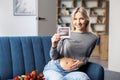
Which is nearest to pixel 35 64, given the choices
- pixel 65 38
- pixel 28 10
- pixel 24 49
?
pixel 24 49

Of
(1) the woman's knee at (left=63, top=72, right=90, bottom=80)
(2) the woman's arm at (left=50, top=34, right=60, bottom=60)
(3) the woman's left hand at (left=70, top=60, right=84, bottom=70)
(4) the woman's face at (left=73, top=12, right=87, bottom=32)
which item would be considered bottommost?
(1) the woman's knee at (left=63, top=72, right=90, bottom=80)

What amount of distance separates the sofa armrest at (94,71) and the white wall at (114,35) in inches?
101

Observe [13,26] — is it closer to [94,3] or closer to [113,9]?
[113,9]

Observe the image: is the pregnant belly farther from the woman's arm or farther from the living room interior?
the living room interior

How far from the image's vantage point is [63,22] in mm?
8281

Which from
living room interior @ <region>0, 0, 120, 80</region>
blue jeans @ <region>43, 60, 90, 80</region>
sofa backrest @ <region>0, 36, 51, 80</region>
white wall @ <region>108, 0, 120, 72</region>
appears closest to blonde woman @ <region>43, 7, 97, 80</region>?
blue jeans @ <region>43, 60, 90, 80</region>

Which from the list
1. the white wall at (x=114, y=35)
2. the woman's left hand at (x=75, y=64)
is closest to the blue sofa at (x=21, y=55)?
the woman's left hand at (x=75, y=64)

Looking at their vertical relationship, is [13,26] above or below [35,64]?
above

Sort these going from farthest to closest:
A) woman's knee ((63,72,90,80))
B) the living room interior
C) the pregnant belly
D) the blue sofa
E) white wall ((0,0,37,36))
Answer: white wall ((0,0,37,36)), the living room interior, the blue sofa, the pregnant belly, woman's knee ((63,72,90,80))

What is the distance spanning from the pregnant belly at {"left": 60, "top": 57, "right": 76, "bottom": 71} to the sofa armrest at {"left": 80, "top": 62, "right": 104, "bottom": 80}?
0.19 meters

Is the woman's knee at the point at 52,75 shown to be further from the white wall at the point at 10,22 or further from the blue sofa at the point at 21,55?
the white wall at the point at 10,22

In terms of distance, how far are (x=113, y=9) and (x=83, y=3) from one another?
3.14m

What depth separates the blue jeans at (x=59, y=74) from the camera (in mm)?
2268

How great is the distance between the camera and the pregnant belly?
2.40 metres
